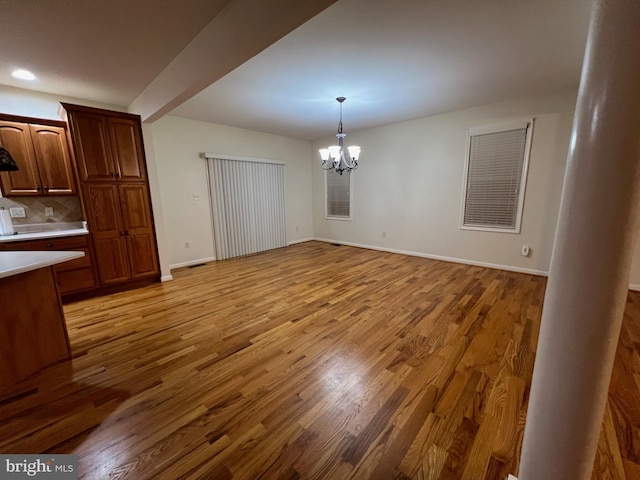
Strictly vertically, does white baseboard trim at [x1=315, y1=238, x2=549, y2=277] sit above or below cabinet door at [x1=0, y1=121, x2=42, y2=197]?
below

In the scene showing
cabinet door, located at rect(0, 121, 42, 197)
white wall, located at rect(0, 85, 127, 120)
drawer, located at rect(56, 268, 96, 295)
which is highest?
white wall, located at rect(0, 85, 127, 120)

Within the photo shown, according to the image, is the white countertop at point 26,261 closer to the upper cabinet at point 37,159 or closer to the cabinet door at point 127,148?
the upper cabinet at point 37,159

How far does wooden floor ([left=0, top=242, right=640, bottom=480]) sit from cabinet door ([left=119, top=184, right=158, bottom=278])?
0.63m

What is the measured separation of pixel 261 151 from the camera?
5516 mm

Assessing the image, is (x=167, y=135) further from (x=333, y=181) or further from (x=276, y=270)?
(x=333, y=181)

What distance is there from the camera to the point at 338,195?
20.3 feet

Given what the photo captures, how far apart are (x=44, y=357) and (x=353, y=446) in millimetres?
2399

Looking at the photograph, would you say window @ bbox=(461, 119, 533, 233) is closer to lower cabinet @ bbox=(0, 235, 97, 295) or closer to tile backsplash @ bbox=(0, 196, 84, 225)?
lower cabinet @ bbox=(0, 235, 97, 295)

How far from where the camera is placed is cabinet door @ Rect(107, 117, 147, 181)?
324cm

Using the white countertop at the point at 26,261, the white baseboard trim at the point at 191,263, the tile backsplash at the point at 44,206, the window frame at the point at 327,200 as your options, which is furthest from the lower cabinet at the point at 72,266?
the window frame at the point at 327,200

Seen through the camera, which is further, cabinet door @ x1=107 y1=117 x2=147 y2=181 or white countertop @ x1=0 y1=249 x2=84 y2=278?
cabinet door @ x1=107 y1=117 x2=147 y2=181

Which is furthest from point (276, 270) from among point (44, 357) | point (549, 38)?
point (549, 38)

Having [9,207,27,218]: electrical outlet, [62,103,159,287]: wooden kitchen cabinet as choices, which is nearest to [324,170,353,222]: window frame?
[62,103,159,287]: wooden kitchen cabinet

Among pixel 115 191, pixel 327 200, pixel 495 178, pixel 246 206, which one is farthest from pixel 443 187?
pixel 115 191
